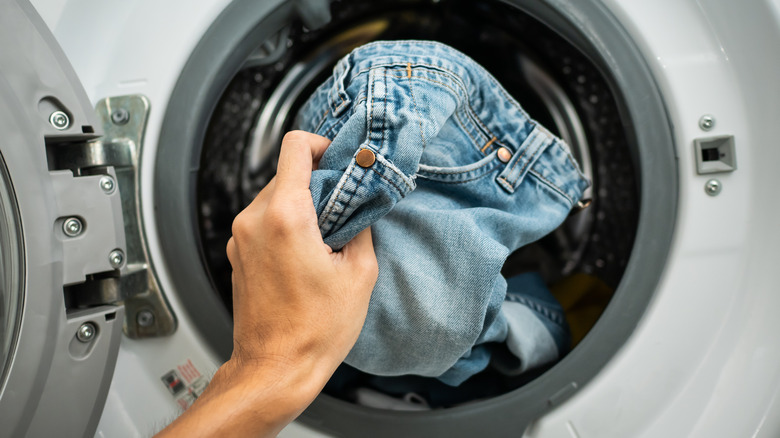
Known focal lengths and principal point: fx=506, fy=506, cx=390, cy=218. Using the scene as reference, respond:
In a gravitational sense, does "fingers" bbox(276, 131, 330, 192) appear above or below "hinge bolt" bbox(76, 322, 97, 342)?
above

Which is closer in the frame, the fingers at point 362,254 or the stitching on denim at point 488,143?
the fingers at point 362,254

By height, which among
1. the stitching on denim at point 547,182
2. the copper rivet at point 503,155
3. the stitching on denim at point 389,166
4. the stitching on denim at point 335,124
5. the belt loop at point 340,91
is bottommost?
the stitching on denim at point 547,182

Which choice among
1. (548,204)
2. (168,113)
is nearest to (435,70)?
(548,204)

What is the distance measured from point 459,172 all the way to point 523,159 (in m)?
0.09

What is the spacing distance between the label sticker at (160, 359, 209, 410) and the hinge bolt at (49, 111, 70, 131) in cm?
30

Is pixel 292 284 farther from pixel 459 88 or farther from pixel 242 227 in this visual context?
pixel 459 88

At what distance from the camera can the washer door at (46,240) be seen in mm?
474

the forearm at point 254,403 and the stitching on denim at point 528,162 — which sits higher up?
the stitching on denim at point 528,162

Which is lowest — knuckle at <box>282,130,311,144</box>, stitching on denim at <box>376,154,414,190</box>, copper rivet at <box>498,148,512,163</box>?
stitching on denim at <box>376,154,414,190</box>

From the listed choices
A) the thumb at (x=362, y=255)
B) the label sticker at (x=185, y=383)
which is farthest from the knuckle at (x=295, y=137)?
the label sticker at (x=185, y=383)

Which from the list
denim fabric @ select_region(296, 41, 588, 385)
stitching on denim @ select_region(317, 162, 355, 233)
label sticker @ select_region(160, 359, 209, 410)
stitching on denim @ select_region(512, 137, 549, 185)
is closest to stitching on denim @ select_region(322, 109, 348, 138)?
denim fabric @ select_region(296, 41, 588, 385)

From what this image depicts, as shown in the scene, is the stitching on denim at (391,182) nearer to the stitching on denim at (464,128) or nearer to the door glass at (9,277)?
the stitching on denim at (464,128)

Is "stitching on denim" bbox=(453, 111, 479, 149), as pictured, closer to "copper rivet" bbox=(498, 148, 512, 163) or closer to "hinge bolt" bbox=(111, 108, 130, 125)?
"copper rivet" bbox=(498, 148, 512, 163)

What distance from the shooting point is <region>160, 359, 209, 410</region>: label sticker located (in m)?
0.62
